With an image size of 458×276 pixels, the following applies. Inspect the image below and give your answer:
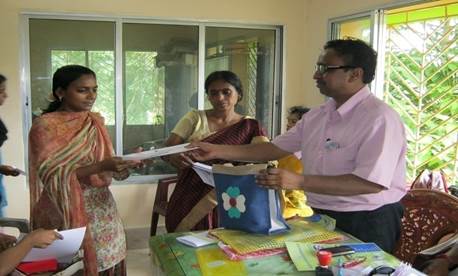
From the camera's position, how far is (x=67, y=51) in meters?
3.71

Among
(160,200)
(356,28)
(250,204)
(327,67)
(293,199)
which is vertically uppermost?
(356,28)

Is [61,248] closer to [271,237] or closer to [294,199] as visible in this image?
[271,237]

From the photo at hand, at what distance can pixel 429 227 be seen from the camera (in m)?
1.76

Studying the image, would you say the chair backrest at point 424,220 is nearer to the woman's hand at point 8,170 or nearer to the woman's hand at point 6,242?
the woman's hand at point 6,242

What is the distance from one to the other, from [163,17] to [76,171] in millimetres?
2344

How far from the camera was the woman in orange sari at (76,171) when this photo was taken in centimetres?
182

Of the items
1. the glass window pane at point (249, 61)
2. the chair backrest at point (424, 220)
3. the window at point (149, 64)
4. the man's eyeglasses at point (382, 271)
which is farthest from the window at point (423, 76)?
the man's eyeglasses at point (382, 271)

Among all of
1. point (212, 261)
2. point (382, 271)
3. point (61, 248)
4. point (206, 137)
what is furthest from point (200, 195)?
point (382, 271)

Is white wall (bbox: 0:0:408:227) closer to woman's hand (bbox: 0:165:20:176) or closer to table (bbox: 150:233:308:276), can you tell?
woman's hand (bbox: 0:165:20:176)

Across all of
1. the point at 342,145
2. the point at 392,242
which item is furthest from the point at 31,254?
the point at 392,242

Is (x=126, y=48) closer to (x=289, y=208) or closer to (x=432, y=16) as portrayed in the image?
(x=289, y=208)

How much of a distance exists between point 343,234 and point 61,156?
3.82 feet

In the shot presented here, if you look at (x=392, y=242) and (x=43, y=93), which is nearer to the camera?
(x=392, y=242)

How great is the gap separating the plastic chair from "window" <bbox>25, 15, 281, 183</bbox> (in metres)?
0.33
